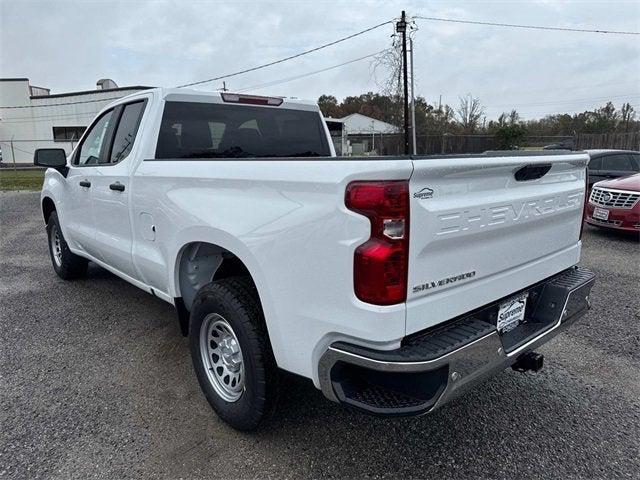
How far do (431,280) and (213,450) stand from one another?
1.56 metres

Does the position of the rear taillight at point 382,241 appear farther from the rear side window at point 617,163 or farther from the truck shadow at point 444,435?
the rear side window at point 617,163

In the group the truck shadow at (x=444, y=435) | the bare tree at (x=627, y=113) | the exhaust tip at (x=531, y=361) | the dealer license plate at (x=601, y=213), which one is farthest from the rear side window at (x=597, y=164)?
the bare tree at (x=627, y=113)

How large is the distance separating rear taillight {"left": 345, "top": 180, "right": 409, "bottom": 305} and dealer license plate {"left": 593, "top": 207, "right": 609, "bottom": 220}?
7.61 meters

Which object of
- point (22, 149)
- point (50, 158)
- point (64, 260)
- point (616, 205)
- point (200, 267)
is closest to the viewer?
point (200, 267)

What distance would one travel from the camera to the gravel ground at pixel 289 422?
97.8 inches

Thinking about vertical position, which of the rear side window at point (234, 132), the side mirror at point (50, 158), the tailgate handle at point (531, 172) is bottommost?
the tailgate handle at point (531, 172)

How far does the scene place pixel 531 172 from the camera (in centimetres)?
244

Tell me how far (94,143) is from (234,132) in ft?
5.40

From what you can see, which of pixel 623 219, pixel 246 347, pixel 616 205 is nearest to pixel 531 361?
pixel 246 347

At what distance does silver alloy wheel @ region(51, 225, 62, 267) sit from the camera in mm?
5743

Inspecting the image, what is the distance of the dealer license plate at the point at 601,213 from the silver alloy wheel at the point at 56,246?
832 cm

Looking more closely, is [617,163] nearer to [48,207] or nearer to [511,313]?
[511,313]

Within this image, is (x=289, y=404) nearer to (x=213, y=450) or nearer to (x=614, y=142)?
(x=213, y=450)

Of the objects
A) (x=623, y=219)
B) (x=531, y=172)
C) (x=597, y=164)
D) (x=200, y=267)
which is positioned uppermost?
(x=531, y=172)
